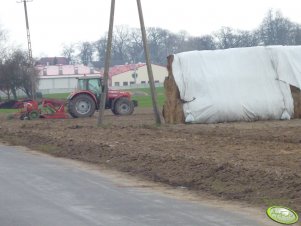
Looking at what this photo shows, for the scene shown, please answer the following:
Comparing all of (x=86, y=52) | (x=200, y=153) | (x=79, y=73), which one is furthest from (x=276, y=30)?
(x=200, y=153)

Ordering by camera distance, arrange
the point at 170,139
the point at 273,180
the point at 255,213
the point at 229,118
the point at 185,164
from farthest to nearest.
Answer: the point at 229,118 < the point at 170,139 < the point at 185,164 < the point at 273,180 < the point at 255,213

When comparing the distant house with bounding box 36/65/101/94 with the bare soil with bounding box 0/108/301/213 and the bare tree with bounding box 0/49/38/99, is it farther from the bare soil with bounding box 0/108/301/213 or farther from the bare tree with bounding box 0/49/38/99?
the bare soil with bounding box 0/108/301/213

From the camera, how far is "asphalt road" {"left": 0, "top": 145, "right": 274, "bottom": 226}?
10523mm

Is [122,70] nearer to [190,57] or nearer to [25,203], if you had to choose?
[190,57]

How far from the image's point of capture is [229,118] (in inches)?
1256

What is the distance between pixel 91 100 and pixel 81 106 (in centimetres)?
65

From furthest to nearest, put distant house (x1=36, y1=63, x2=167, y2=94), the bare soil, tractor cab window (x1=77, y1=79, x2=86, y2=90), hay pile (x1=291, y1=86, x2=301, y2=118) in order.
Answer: distant house (x1=36, y1=63, x2=167, y2=94) < tractor cab window (x1=77, y1=79, x2=86, y2=90) < hay pile (x1=291, y1=86, x2=301, y2=118) < the bare soil

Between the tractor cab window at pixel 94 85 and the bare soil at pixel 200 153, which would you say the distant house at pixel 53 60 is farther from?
the bare soil at pixel 200 153

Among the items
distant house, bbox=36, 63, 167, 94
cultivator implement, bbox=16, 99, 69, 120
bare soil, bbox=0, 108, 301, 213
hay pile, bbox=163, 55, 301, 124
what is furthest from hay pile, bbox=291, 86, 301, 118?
distant house, bbox=36, 63, 167, 94

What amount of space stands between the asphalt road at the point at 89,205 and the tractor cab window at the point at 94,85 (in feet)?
79.4

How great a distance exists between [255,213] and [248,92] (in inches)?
847

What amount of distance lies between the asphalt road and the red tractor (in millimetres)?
23222

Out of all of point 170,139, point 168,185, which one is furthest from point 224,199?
point 170,139

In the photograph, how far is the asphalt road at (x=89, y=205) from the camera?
10523mm
